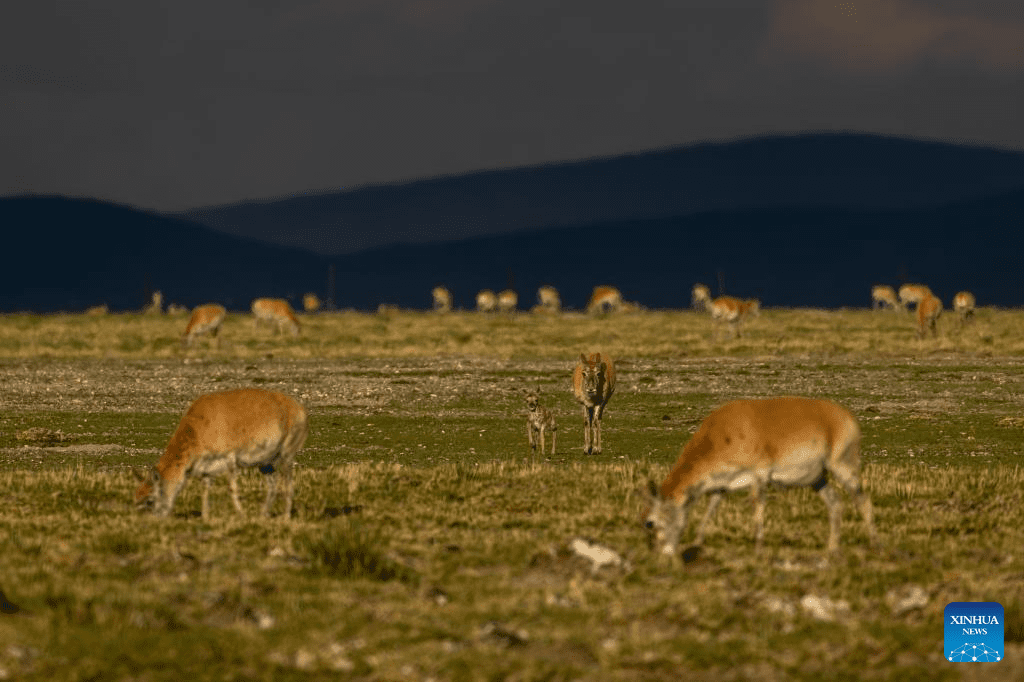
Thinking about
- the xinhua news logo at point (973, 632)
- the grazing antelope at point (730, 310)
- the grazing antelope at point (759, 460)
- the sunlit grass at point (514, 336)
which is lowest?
the xinhua news logo at point (973, 632)

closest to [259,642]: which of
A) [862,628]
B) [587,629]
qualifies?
[587,629]

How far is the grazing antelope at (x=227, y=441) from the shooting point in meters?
16.7

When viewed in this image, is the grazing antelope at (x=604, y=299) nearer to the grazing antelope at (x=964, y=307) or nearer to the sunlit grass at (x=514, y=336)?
the sunlit grass at (x=514, y=336)

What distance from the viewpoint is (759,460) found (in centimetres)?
1446

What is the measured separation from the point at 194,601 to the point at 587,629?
3619mm

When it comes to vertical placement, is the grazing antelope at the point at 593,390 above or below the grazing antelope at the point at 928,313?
below

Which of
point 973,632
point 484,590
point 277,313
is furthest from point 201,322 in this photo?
point 973,632

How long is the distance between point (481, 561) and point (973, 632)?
5251 millimetres

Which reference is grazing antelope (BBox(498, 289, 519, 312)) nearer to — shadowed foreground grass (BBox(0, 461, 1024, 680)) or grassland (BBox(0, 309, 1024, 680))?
grassland (BBox(0, 309, 1024, 680))

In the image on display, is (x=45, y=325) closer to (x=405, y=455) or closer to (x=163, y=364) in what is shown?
(x=163, y=364)


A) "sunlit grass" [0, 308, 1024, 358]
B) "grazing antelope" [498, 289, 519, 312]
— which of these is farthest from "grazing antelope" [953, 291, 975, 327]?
"grazing antelope" [498, 289, 519, 312]

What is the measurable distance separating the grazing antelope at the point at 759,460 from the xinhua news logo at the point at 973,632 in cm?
257

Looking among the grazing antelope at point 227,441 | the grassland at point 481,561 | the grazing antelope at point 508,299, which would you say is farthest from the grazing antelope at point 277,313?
the grazing antelope at point 227,441

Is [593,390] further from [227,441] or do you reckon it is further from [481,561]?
[481,561]
